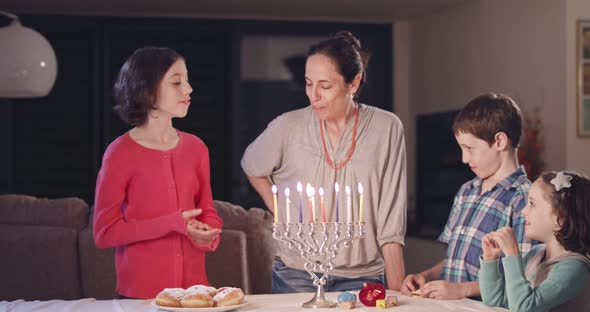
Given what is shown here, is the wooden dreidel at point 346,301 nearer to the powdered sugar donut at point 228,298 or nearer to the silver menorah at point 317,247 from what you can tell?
the silver menorah at point 317,247

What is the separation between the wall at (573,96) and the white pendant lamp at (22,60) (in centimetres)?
351

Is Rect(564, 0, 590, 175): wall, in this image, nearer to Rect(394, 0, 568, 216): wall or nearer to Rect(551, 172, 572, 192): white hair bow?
Rect(394, 0, 568, 216): wall

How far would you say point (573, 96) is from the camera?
5.61 meters

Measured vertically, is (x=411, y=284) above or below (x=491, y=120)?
below

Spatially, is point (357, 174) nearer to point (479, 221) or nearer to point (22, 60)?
point (479, 221)

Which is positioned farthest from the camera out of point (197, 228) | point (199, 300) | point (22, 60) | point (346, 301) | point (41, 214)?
point (22, 60)

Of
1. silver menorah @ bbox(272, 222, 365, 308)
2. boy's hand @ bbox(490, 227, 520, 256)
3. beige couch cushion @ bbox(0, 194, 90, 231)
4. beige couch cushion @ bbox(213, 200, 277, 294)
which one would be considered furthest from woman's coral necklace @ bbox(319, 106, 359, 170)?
beige couch cushion @ bbox(0, 194, 90, 231)

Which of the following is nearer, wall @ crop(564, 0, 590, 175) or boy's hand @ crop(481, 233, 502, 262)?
boy's hand @ crop(481, 233, 502, 262)

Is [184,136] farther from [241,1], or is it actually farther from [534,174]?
[241,1]

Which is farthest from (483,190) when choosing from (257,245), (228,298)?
(257,245)

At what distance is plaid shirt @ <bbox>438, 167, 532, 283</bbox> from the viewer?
2.29m

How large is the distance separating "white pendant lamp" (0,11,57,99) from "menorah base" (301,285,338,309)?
241 cm

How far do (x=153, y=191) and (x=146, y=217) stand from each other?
7 centimetres

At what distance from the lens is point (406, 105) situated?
788 cm
